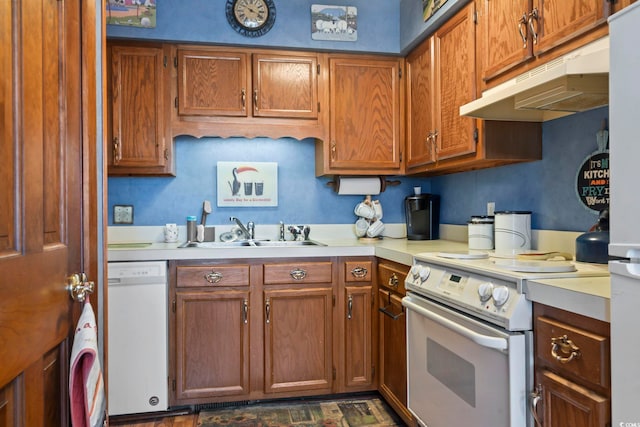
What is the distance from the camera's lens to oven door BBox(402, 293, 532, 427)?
133cm

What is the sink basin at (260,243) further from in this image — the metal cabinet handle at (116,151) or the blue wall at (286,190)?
the metal cabinet handle at (116,151)

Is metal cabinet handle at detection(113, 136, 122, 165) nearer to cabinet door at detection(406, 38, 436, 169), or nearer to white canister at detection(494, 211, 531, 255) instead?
cabinet door at detection(406, 38, 436, 169)

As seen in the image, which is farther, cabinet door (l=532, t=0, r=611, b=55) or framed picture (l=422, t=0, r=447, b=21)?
framed picture (l=422, t=0, r=447, b=21)

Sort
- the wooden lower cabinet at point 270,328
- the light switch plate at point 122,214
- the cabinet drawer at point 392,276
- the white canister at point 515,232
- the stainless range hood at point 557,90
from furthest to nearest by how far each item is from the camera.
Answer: the light switch plate at point 122,214 < the wooden lower cabinet at point 270,328 < the cabinet drawer at point 392,276 < the white canister at point 515,232 < the stainless range hood at point 557,90

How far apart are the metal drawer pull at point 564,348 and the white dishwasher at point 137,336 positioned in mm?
1840

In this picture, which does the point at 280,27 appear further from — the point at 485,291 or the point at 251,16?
the point at 485,291

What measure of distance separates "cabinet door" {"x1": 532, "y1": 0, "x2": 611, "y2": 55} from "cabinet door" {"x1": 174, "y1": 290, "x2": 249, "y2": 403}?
5.97 ft

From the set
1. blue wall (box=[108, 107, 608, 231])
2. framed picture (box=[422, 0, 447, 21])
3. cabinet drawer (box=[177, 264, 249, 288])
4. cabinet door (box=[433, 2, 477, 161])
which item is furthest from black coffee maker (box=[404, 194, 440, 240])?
cabinet drawer (box=[177, 264, 249, 288])

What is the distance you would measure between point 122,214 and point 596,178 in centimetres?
261

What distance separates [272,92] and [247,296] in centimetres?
125

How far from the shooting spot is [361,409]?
251cm

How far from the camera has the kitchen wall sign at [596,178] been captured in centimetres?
176

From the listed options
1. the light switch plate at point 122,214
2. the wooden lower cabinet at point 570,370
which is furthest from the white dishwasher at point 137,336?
the wooden lower cabinet at point 570,370

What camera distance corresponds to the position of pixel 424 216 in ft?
9.84
